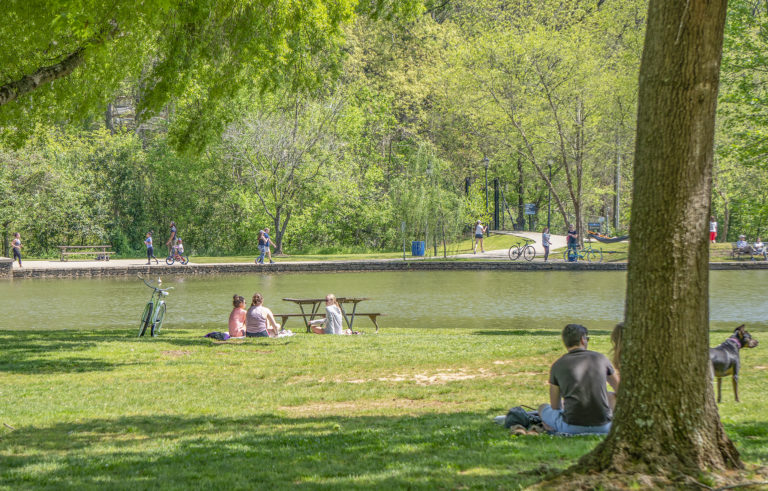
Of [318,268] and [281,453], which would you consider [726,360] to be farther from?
[318,268]

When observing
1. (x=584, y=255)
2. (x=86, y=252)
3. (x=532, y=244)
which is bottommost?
(x=86, y=252)

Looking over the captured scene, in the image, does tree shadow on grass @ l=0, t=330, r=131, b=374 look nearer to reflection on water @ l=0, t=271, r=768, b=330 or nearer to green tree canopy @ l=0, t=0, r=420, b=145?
green tree canopy @ l=0, t=0, r=420, b=145

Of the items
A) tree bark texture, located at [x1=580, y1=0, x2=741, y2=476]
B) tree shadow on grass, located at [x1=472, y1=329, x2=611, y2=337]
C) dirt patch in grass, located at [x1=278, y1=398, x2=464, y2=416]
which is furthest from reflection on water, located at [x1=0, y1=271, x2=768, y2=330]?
tree bark texture, located at [x1=580, y1=0, x2=741, y2=476]

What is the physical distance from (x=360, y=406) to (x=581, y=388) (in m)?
3.19

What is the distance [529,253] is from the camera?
38438 millimetres

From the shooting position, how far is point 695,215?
4.89m

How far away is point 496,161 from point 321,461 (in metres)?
51.6

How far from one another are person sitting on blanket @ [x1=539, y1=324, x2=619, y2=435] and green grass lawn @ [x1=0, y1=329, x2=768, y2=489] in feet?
0.84

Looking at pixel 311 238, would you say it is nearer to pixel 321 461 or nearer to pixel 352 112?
pixel 352 112

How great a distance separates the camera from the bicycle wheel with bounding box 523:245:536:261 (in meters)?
38.2

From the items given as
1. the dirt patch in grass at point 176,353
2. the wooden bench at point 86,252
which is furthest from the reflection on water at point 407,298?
the wooden bench at point 86,252

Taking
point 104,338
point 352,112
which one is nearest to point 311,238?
point 352,112

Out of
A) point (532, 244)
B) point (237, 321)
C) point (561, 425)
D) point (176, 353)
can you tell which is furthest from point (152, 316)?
point (532, 244)

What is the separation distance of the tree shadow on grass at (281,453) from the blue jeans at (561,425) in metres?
0.20
